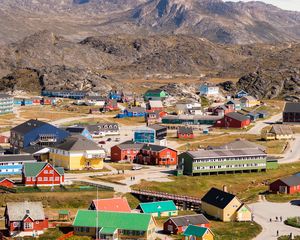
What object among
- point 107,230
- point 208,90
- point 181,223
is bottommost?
point 181,223

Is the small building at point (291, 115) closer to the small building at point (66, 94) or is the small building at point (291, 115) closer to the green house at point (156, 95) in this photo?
the green house at point (156, 95)

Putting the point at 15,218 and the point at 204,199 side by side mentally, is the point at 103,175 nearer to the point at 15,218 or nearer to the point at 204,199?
the point at 204,199

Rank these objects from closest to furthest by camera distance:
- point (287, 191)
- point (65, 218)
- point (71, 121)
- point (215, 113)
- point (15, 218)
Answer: point (15, 218) < point (65, 218) < point (287, 191) < point (71, 121) < point (215, 113)

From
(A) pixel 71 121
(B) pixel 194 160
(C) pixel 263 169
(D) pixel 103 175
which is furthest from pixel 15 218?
(A) pixel 71 121

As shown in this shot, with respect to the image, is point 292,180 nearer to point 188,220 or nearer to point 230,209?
point 230,209

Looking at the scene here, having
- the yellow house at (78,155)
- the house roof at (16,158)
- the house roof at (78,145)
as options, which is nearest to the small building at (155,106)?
the house roof at (78,145)

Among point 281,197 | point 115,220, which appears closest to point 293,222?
point 281,197

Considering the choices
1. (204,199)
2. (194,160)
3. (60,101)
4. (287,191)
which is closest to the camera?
(204,199)

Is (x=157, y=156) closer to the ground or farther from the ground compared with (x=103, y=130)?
closer to the ground
